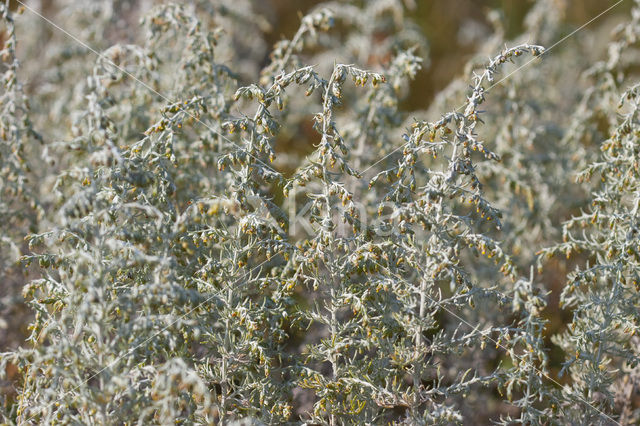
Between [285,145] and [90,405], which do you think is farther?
[285,145]

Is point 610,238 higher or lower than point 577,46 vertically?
lower

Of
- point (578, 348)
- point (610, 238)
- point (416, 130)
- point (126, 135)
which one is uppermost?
point (126, 135)

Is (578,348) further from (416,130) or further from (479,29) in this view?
(479,29)

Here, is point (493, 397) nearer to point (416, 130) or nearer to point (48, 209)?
point (416, 130)

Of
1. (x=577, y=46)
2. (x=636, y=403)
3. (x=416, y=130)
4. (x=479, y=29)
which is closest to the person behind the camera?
(x=416, y=130)

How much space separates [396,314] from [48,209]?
4.19 metres

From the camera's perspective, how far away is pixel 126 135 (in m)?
5.37

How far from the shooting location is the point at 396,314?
3.59 m

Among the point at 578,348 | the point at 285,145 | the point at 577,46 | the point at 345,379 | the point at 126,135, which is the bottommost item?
the point at 345,379

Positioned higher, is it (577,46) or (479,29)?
(479,29)

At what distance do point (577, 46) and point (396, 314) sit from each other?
7756 millimetres

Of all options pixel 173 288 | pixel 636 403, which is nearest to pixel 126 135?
pixel 173 288

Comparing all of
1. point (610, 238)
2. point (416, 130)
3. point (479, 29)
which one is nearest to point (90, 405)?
point (416, 130)

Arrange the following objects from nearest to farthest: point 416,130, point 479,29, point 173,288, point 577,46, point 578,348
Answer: point 173,288, point 416,130, point 578,348, point 577,46, point 479,29
